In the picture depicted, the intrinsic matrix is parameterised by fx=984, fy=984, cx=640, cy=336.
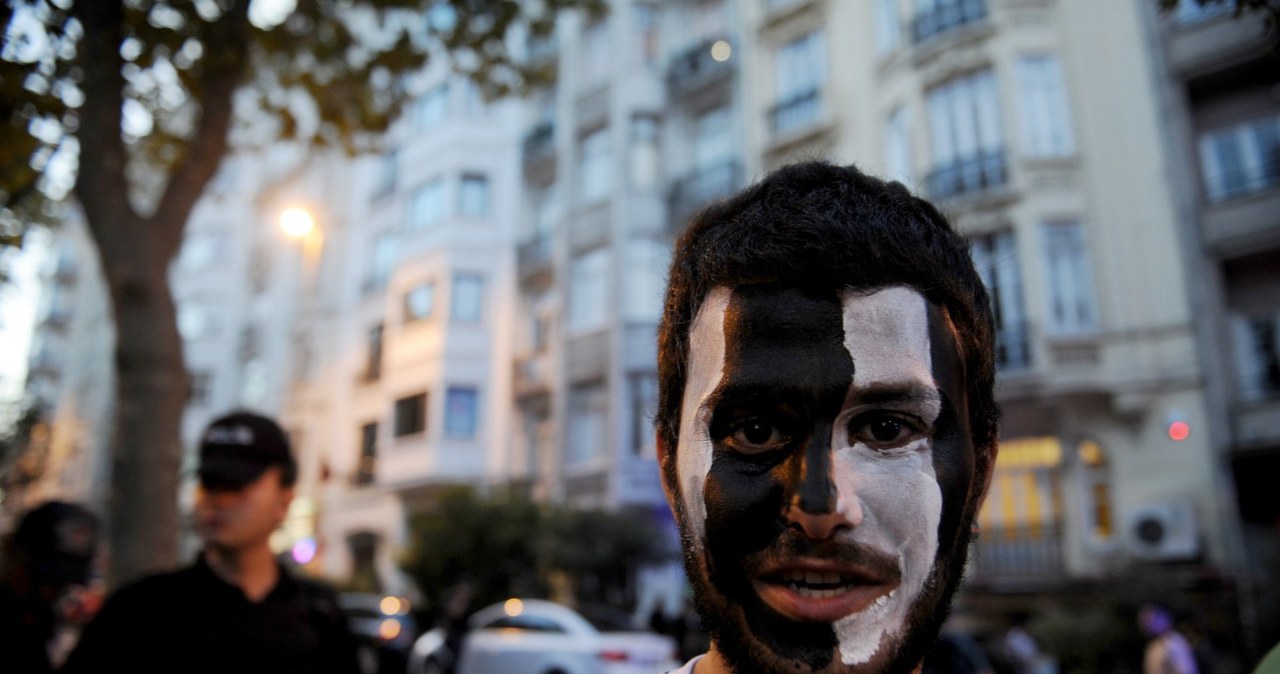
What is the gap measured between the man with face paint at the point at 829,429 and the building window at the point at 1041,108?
1587cm

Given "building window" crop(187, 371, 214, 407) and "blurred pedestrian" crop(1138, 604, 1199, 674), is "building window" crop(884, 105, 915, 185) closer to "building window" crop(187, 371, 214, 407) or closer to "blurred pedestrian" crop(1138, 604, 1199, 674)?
"blurred pedestrian" crop(1138, 604, 1199, 674)

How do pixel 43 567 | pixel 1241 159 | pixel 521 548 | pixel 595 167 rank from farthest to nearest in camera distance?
pixel 595 167
pixel 521 548
pixel 1241 159
pixel 43 567

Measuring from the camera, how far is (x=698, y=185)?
2175 centimetres

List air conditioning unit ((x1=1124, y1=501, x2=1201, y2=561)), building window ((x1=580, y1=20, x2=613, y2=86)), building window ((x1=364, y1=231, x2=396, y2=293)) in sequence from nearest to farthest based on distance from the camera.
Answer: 1. air conditioning unit ((x1=1124, y1=501, x2=1201, y2=561))
2. building window ((x1=580, y1=20, x2=613, y2=86))
3. building window ((x1=364, y1=231, x2=396, y2=293))

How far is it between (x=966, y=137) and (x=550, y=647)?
36.1 feet

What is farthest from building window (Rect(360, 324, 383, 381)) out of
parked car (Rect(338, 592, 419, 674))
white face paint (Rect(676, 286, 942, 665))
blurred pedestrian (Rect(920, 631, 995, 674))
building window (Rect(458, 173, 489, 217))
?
white face paint (Rect(676, 286, 942, 665))

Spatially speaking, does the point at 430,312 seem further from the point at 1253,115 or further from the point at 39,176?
the point at 39,176

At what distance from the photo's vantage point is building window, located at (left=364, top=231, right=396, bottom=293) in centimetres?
2891

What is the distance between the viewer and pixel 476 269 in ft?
85.9

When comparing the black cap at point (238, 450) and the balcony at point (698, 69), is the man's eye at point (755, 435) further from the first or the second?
the balcony at point (698, 69)

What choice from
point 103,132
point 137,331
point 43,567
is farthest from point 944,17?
point 43,567

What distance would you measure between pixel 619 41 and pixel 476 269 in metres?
7.05

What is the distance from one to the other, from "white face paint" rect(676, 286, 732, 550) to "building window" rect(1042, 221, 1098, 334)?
50.4 feet

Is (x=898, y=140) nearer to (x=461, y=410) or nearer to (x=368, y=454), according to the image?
(x=461, y=410)
